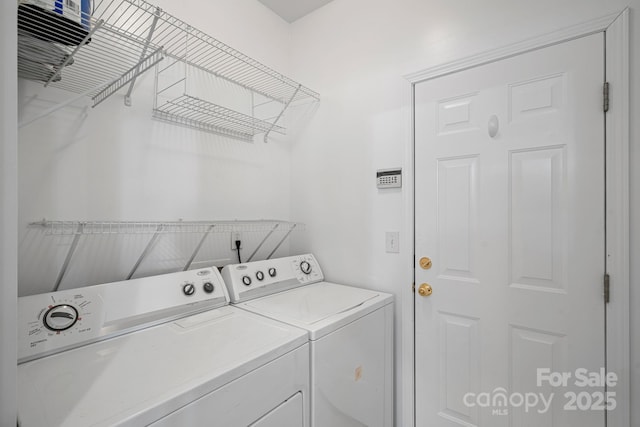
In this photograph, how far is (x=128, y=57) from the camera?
1388 mm

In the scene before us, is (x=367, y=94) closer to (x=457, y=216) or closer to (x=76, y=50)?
(x=457, y=216)

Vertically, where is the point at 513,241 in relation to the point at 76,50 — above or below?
below

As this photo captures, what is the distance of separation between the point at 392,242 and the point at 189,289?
1.17m

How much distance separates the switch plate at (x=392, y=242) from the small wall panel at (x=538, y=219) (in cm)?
59

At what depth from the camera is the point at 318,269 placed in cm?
212

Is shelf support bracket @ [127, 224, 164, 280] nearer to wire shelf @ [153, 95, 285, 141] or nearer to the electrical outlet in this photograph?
the electrical outlet

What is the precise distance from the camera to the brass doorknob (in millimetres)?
1677

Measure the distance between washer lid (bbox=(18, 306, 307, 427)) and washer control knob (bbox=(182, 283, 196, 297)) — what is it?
15 centimetres

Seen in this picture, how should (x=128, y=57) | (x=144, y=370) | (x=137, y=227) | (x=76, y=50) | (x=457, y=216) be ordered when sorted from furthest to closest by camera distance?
(x=457, y=216) < (x=137, y=227) < (x=128, y=57) < (x=76, y=50) < (x=144, y=370)

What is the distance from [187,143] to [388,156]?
47.9 inches

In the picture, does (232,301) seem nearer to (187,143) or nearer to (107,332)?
(107,332)

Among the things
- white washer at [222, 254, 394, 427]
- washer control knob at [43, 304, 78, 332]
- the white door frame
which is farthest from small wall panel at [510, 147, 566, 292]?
washer control knob at [43, 304, 78, 332]

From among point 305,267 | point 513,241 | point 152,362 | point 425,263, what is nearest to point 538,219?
point 513,241

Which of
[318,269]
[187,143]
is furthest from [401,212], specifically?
[187,143]
